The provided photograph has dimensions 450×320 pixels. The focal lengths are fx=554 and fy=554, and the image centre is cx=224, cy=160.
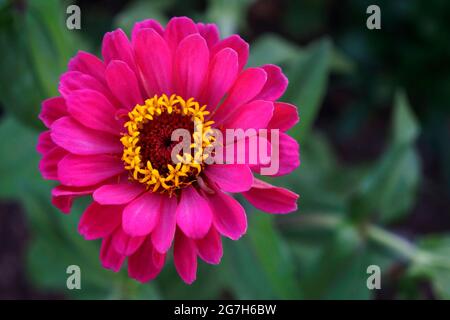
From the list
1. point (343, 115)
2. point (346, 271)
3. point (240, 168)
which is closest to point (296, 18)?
point (343, 115)

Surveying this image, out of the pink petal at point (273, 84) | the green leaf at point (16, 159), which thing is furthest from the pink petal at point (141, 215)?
the green leaf at point (16, 159)

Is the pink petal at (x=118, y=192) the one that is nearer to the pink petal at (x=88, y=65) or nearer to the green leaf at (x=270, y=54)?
the pink petal at (x=88, y=65)

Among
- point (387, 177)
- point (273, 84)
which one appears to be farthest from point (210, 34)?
point (387, 177)

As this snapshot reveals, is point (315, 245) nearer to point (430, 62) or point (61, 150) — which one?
point (430, 62)

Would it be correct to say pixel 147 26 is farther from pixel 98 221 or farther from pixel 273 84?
pixel 98 221

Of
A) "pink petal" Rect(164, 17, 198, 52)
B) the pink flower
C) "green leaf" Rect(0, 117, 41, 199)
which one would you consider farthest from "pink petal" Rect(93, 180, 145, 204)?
"green leaf" Rect(0, 117, 41, 199)

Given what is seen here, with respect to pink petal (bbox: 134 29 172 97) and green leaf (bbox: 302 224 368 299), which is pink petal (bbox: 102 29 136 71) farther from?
green leaf (bbox: 302 224 368 299)
